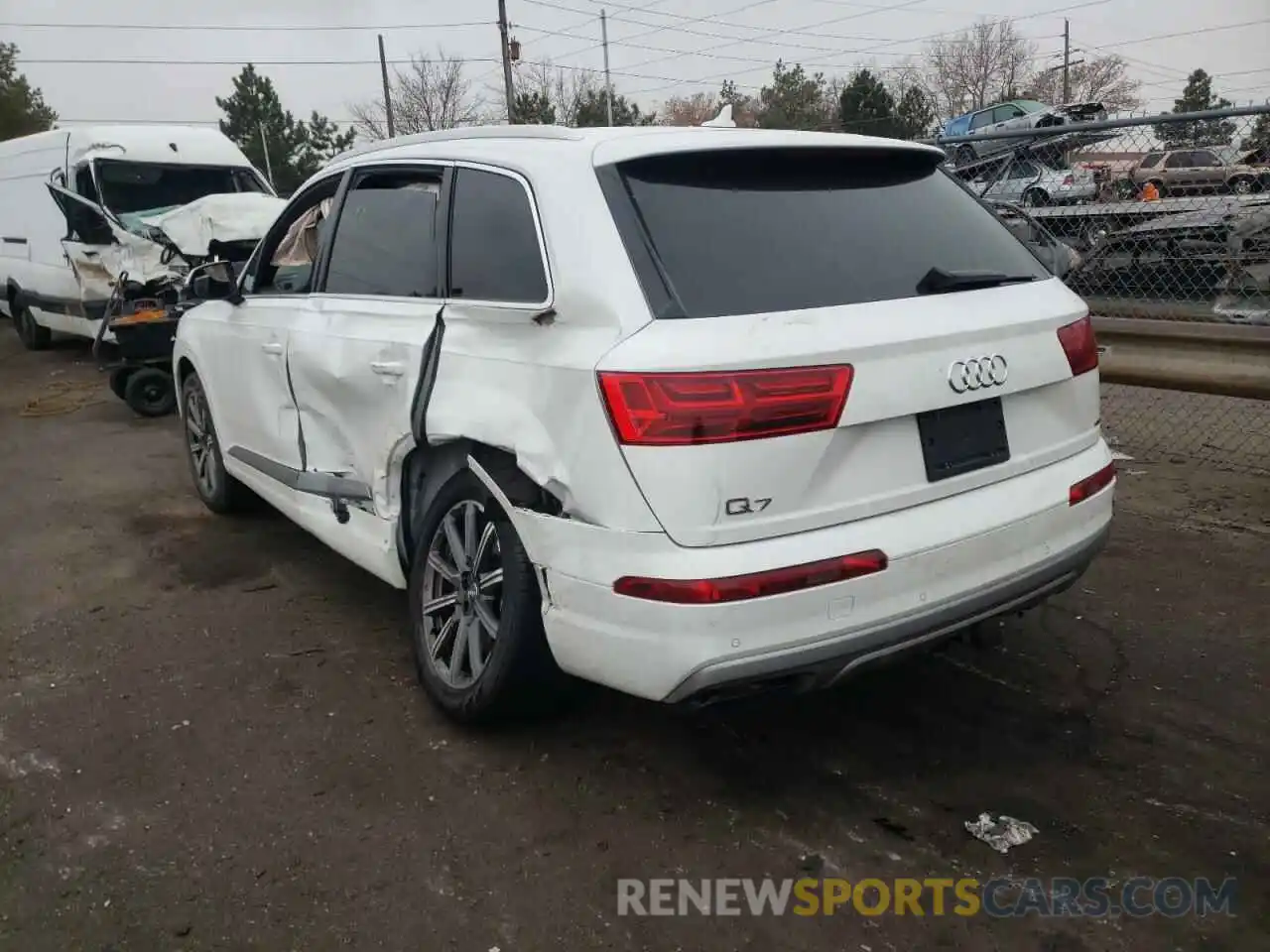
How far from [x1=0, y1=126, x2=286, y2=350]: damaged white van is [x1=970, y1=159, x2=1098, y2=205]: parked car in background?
644 cm

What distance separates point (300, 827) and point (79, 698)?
136 centimetres

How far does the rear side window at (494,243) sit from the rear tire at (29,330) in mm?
12031

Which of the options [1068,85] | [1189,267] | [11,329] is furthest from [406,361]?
[1068,85]

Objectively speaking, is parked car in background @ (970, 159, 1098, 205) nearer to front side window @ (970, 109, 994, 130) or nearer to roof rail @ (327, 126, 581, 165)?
roof rail @ (327, 126, 581, 165)

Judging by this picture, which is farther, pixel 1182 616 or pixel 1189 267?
pixel 1189 267

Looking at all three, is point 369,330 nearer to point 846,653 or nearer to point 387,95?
point 846,653

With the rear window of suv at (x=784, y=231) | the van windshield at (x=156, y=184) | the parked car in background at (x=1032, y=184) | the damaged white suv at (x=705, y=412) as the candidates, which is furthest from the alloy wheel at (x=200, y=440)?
the van windshield at (x=156, y=184)

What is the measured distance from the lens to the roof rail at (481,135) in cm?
314

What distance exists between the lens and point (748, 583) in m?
2.49

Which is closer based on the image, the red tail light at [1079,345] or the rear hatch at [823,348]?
the rear hatch at [823,348]

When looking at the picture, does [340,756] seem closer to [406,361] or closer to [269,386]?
[406,361]

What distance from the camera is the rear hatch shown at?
97.7 inches

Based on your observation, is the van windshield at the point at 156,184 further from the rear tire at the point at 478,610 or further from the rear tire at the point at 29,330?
the rear tire at the point at 478,610

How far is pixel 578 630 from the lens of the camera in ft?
9.02
